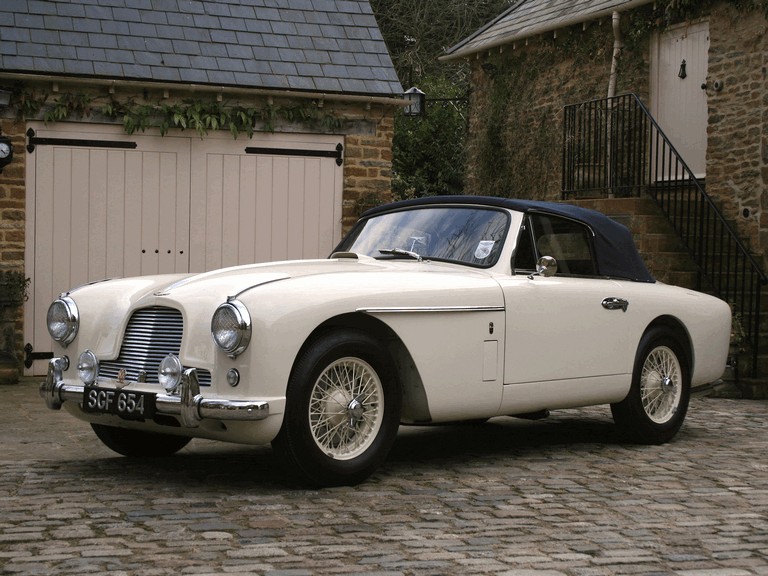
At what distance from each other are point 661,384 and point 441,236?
5.82 ft

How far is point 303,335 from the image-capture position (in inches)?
218

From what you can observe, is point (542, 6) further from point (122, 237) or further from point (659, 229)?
point (122, 237)

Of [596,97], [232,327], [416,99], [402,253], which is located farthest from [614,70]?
[232,327]

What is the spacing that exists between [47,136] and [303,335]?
6.71 m

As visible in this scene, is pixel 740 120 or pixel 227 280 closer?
pixel 227 280

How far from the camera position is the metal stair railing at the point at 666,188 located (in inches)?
476

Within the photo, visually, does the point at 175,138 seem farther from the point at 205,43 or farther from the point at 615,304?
the point at 615,304

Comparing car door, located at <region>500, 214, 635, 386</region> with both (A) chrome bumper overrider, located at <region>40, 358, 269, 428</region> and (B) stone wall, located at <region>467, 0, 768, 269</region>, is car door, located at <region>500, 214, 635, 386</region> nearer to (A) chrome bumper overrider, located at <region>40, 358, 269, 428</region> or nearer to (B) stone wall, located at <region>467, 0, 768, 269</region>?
(A) chrome bumper overrider, located at <region>40, 358, 269, 428</region>

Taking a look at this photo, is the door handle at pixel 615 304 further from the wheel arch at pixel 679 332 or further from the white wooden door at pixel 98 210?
the white wooden door at pixel 98 210

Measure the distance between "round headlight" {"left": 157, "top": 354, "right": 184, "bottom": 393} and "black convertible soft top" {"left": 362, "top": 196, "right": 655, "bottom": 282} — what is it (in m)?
2.13

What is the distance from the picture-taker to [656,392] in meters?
7.55

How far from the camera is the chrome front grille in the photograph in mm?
5758

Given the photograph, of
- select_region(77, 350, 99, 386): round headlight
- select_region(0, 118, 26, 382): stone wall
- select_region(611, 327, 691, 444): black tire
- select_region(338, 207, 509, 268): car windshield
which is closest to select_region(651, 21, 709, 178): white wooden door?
select_region(611, 327, 691, 444): black tire

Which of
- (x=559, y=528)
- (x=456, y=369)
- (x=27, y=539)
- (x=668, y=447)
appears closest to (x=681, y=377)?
A: (x=668, y=447)
